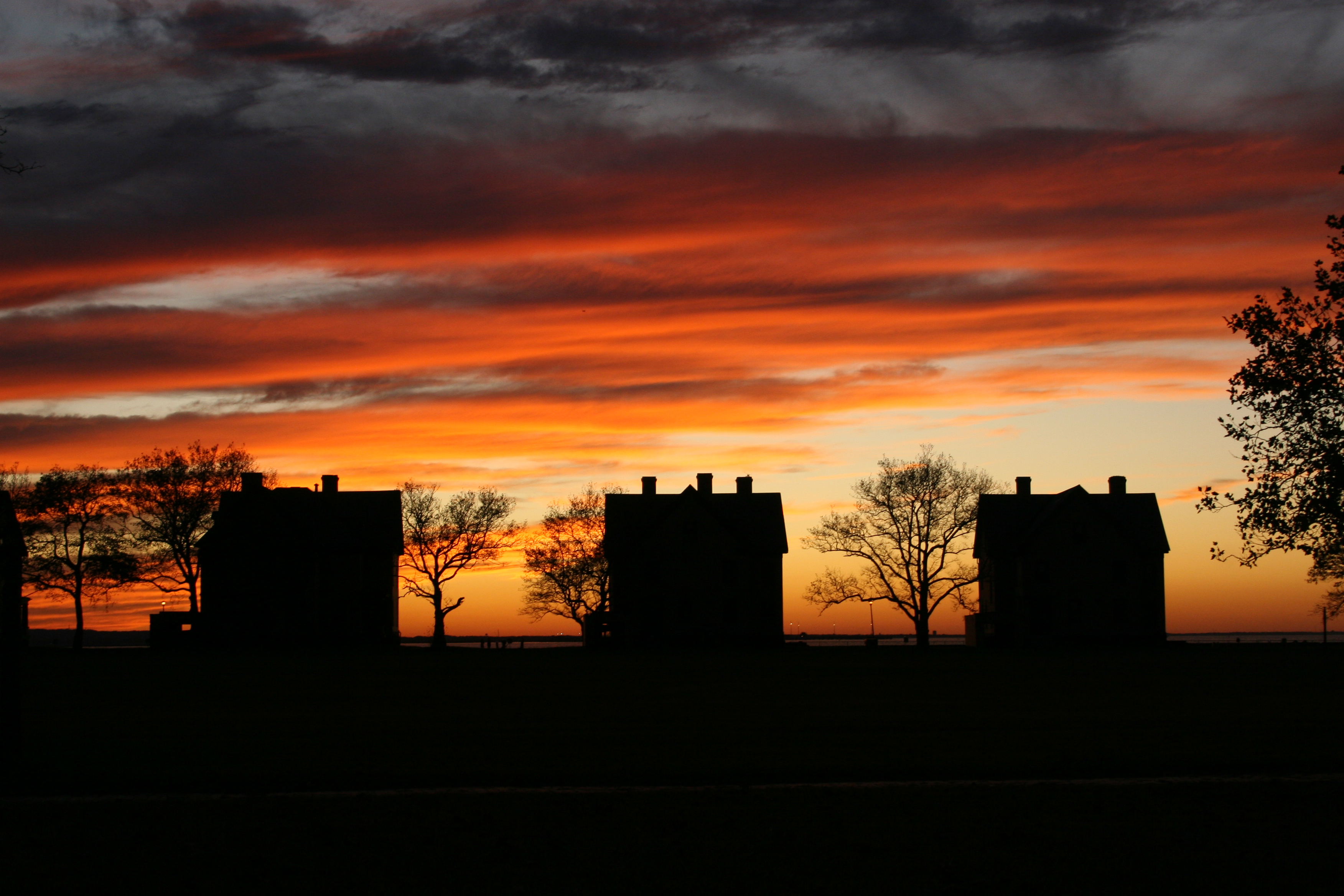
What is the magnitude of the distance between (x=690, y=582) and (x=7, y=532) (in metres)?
58.6

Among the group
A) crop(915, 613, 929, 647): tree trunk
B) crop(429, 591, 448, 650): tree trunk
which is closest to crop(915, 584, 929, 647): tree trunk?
crop(915, 613, 929, 647): tree trunk

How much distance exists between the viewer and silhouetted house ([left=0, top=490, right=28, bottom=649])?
16.9 meters

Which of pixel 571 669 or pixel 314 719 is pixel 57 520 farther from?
pixel 314 719

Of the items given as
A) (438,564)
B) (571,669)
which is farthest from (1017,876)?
(438,564)

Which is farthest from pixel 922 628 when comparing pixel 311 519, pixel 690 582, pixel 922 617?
pixel 311 519

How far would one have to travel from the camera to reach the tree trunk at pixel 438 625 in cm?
7882

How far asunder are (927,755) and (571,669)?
28.7 meters

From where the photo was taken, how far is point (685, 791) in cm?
1423

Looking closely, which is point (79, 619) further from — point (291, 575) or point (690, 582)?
point (690, 582)

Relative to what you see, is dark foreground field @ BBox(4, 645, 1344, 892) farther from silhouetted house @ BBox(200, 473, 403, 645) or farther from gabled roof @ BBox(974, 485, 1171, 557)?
gabled roof @ BBox(974, 485, 1171, 557)

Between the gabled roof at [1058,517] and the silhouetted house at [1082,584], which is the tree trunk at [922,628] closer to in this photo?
the silhouetted house at [1082,584]

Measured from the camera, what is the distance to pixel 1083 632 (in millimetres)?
75188

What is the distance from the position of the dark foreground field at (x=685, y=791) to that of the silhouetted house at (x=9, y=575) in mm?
1771

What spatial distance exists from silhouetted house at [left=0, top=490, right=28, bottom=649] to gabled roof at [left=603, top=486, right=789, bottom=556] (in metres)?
57.8
